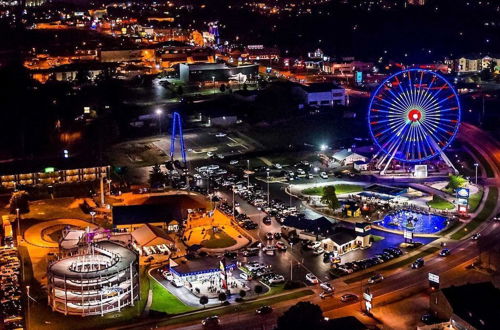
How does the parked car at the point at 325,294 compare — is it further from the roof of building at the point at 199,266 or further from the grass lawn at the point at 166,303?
the grass lawn at the point at 166,303

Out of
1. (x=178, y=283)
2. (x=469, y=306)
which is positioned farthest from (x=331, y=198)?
(x=469, y=306)

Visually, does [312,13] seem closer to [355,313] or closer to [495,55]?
[495,55]

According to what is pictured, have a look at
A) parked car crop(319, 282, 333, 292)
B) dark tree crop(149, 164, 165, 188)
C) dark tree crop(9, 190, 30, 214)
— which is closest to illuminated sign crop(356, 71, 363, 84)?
dark tree crop(149, 164, 165, 188)

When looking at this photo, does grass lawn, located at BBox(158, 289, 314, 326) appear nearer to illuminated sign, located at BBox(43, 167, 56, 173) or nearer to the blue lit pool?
the blue lit pool

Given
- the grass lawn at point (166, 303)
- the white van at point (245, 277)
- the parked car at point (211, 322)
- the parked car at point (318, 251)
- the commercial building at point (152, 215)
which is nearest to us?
the parked car at point (211, 322)

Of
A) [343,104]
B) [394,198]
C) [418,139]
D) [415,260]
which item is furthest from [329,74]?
[415,260]

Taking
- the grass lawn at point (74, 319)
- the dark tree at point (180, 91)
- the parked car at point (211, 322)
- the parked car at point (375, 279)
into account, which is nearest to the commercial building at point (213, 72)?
the dark tree at point (180, 91)
